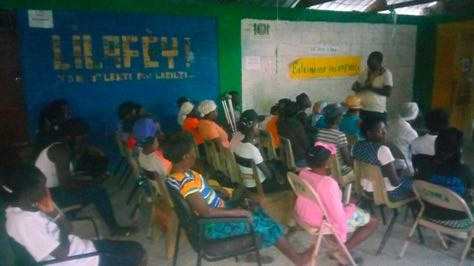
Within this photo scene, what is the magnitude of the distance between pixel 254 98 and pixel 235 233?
3975mm

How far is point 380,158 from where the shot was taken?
9.19 ft

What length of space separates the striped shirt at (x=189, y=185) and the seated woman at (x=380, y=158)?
3.97 feet

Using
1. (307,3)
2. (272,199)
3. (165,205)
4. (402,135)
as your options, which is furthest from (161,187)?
(307,3)

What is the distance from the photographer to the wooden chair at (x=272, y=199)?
3012 mm

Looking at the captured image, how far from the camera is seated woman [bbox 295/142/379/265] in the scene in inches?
92.7

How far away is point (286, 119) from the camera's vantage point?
378cm

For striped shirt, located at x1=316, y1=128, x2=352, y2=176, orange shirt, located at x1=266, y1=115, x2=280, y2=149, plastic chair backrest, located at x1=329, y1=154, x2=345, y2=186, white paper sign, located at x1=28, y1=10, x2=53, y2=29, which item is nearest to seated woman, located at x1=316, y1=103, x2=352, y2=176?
striped shirt, located at x1=316, y1=128, x2=352, y2=176

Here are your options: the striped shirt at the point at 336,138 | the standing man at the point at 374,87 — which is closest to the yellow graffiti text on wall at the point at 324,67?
the standing man at the point at 374,87

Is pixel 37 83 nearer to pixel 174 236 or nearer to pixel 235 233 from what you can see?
pixel 174 236

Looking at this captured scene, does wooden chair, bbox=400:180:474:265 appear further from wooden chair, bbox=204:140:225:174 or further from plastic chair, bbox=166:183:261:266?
wooden chair, bbox=204:140:225:174

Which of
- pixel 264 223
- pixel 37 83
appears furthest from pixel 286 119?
pixel 37 83

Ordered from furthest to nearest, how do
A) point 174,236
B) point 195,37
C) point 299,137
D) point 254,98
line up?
point 254,98
point 195,37
point 299,137
point 174,236

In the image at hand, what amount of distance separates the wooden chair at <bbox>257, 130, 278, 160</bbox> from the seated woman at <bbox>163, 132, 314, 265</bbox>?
1.49 metres

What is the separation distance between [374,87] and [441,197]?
2.54 m
